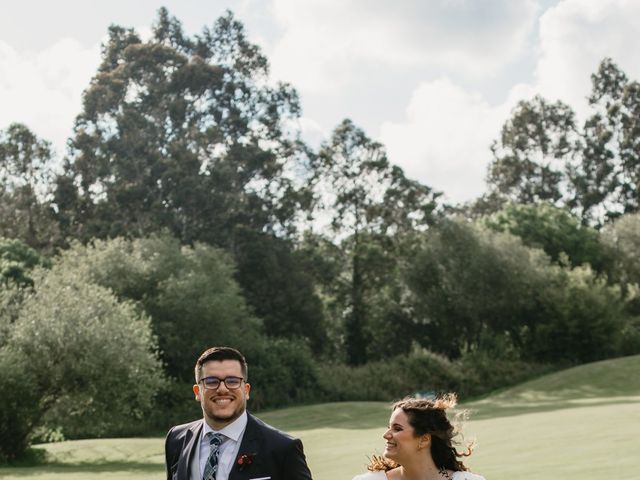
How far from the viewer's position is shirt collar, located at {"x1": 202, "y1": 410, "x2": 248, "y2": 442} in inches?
191

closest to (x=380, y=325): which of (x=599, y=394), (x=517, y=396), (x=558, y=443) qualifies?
(x=517, y=396)

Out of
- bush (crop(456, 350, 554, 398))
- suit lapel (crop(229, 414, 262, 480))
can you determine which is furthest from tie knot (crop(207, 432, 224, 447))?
bush (crop(456, 350, 554, 398))

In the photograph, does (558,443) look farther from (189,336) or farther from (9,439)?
(189,336)

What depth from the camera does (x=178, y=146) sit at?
197ft

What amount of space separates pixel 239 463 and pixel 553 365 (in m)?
50.8

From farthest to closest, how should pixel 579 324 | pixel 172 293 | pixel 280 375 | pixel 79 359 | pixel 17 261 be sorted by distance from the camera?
1. pixel 579 324
2. pixel 280 375
3. pixel 17 261
4. pixel 172 293
5. pixel 79 359

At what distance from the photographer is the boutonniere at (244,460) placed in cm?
477

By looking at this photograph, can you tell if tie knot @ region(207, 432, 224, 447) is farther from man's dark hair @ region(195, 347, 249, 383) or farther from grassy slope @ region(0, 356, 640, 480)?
grassy slope @ region(0, 356, 640, 480)

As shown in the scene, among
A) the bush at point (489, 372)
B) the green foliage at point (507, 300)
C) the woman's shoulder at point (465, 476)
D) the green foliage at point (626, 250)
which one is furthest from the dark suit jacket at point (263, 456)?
the green foliage at point (626, 250)

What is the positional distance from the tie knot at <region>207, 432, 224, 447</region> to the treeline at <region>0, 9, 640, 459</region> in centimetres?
3726

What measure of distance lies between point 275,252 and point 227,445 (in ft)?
176

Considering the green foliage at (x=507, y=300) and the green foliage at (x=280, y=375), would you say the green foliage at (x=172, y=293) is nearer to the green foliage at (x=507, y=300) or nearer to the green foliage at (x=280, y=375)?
the green foliage at (x=280, y=375)

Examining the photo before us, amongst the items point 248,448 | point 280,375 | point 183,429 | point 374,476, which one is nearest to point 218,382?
point 248,448

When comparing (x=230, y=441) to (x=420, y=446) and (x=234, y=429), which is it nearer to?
(x=234, y=429)
